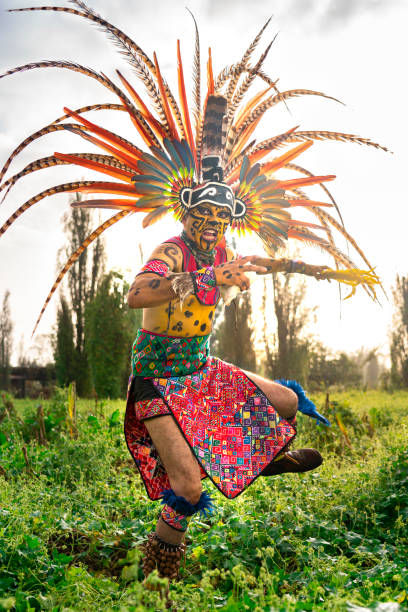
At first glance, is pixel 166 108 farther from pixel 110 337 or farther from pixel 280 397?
pixel 110 337

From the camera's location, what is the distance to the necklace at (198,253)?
10.00 feet

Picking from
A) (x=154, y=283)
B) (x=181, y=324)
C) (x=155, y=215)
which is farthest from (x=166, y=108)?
(x=181, y=324)

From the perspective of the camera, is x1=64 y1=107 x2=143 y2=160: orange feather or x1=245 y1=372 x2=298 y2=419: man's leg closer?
x1=245 y1=372 x2=298 y2=419: man's leg

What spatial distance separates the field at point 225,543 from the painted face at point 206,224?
5.71 ft

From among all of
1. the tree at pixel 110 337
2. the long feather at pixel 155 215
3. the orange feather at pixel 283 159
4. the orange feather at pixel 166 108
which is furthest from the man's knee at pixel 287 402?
the tree at pixel 110 337

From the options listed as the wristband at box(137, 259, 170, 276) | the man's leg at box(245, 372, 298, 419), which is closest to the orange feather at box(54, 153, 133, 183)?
the wristband at box(137, 259, 170, 276)

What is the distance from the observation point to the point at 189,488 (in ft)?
8.09

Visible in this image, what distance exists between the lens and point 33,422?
21.2 feet

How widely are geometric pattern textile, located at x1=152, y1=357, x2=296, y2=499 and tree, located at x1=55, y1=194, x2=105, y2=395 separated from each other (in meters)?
13.3

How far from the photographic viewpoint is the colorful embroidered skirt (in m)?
2.64

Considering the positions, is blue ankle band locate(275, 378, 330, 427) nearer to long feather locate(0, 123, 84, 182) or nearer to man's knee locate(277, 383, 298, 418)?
man's knee locate(277, 383, 298, 418)

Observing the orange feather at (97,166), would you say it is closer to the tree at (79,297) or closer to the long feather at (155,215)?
the long feather at (155,215)

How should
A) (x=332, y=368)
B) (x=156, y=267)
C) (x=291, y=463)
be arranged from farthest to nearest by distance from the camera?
(x=332, y=368) < (x=291, y=463) < (x=156, y=267)

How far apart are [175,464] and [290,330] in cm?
927
